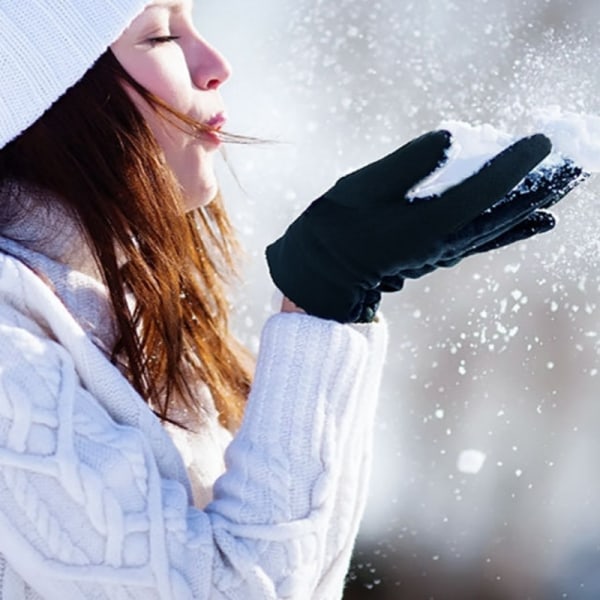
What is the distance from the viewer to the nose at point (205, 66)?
3.37ft

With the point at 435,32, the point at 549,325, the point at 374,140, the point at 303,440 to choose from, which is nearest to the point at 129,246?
the point at 303,440

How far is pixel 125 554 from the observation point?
0.84m

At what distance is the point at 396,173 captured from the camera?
91 centimetres

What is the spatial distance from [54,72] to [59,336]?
208mm

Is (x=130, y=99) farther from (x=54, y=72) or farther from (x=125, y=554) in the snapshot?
(x=125, y=554)

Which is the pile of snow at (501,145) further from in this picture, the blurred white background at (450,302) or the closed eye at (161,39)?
the blurred white background at (450,302)

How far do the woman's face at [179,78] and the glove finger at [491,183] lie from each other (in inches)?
9.3

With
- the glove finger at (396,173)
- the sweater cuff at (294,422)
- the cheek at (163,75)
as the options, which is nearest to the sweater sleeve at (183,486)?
the sweater cuff at (294,422)

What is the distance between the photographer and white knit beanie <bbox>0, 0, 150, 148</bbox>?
3.09 ft

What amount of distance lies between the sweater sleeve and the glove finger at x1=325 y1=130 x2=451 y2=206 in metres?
0.10

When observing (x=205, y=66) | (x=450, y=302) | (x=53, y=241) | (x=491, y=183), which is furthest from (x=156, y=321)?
(x=450, y=302)

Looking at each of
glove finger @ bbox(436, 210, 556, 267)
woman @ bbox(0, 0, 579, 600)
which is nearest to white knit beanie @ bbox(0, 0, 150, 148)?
woman @ bbox(0, 0, 579, 600)

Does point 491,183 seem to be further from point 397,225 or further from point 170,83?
point 170,83

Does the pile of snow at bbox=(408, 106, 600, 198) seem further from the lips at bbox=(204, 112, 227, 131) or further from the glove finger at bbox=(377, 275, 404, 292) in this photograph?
the lips at bbox=(204, 112, 227, 131)
